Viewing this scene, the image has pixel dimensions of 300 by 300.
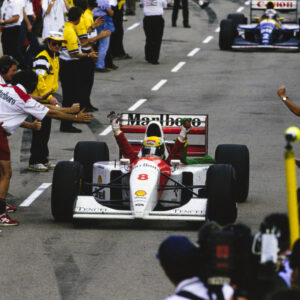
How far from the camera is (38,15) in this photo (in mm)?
20484

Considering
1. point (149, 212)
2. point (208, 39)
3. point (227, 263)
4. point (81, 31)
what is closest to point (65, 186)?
point (149, 212)

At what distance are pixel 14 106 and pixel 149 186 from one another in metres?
1.87

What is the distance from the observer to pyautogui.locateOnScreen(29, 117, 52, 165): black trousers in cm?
1436

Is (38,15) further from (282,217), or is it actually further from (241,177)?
(282,217)

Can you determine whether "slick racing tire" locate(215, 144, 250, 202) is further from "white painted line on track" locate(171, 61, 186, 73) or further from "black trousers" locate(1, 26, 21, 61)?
"white painted line on track" locate(171, 61, 186, 73)

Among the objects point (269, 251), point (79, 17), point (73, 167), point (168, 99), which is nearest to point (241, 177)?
point (73, 167)

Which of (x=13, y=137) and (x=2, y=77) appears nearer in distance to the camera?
(x=2, y=77)

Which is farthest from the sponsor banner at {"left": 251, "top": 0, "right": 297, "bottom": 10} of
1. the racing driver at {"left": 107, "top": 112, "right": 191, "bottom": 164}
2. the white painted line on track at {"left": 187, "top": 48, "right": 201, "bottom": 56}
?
the racing driver at {"left": 107, "top": 112, "right": 191, "bottom": 164}

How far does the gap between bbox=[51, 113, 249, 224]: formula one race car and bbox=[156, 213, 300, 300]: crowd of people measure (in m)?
5.66

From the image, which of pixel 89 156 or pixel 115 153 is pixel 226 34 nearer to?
pixel 115 153

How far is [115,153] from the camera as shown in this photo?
15953 mm

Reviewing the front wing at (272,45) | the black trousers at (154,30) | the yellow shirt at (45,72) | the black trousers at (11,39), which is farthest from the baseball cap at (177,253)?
the front wing at (272,45)

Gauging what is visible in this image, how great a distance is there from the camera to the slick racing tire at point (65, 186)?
10914 mm

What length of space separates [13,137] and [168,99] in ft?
14.1
